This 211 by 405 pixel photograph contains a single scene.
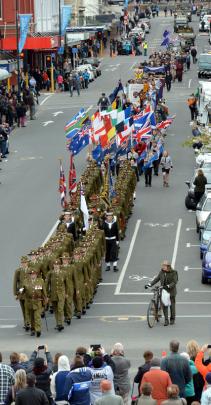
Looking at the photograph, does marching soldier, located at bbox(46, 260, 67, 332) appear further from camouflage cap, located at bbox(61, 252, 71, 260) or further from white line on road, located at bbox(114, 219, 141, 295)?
white line on road, located at bbox(114, 219, 141, 295)

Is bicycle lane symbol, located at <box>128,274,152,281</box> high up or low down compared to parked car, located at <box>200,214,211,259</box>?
down

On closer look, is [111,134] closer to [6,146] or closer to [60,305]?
[6,146]

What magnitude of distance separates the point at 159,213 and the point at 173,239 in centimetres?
393

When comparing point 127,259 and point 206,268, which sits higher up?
point 206,268

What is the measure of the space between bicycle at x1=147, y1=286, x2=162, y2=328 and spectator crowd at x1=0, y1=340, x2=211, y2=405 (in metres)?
7.79

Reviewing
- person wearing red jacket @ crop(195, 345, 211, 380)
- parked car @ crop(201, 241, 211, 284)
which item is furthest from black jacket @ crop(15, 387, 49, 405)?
parked car @ crop(201, 241, 211, 284)

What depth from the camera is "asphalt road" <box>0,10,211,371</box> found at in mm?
28188

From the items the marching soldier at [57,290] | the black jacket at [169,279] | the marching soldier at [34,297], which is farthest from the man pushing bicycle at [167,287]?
the marching soldier at [34,297]

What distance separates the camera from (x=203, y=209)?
126ft

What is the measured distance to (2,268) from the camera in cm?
3456

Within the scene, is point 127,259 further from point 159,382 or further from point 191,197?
point 159,382

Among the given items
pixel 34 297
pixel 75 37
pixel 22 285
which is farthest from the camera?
pixel 75 37

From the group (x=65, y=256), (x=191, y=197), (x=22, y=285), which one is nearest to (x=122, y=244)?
(x=191, y=197)

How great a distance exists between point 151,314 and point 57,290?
1842 millimetres
